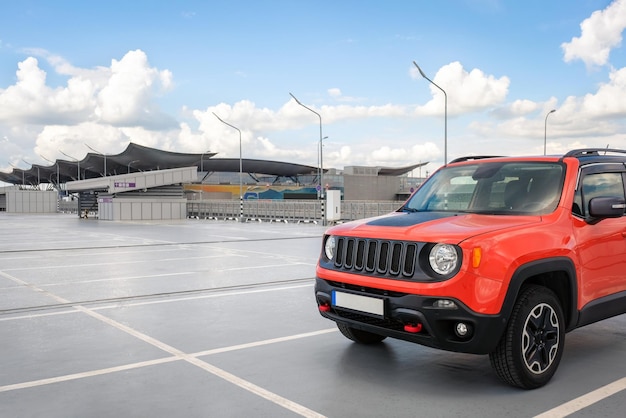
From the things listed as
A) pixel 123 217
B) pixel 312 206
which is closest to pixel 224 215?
pixel 123 217

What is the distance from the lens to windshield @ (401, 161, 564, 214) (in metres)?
5.07

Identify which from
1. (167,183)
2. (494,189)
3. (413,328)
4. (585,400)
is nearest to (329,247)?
(413,328)

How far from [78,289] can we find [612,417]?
8043mm

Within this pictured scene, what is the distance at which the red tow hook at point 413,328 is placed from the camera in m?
4.39

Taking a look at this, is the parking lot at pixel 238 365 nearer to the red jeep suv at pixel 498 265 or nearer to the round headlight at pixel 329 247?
the red jeep suv at pixel 498 265

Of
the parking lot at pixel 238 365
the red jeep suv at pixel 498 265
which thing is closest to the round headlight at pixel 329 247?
the red jeep suv at pixel 498 265

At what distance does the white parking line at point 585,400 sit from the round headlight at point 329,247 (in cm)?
207

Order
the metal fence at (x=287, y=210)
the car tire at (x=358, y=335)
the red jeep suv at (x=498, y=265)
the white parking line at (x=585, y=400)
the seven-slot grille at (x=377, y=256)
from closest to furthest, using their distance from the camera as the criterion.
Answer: the white parking line at (x=585, y=400)
the red jeep suv at (x=498, y=265)
the seven-slot grille at (x=377, y=256)
the car tire at (x=358, y=335)
the metal fence at (x=287, y=210)

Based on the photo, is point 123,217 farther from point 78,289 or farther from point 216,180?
point 216,180

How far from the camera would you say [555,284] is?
15.8ft

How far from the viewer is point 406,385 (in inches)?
181

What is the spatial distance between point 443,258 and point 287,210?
112 ft

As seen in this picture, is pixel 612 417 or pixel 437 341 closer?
pixel 612 417

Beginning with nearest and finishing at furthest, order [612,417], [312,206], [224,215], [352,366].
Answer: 1. [612,417]
2. [352,366]
3. [312,206]
4. [224,215]
